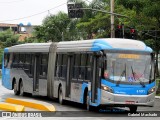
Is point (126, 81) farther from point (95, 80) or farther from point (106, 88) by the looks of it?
point (95, 80)

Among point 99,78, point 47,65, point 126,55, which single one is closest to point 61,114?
point 99,78

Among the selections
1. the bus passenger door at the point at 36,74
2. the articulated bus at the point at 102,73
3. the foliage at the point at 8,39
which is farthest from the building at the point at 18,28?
the articulated bus at the point at 102,73

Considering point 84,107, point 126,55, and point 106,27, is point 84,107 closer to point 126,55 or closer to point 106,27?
point 126,55

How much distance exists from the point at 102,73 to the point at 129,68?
3.53ft

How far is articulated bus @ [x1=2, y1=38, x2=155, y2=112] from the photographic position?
66.9 feet

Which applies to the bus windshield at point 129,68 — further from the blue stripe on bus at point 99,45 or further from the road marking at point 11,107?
the road marking at point 11,107

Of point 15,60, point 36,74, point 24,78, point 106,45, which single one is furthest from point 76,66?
point 15,60

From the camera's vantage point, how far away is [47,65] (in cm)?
2752

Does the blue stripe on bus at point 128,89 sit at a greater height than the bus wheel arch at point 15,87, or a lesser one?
greater

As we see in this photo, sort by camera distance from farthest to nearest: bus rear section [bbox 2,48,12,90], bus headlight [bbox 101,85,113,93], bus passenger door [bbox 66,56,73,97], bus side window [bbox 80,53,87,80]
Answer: bus rear section [bbox 2,48,12,90], bus passenger door [bbox 66,56,73,97], bus side window [bbox 80,53,87,80], bus headlight [bbox 101,85,113,93]

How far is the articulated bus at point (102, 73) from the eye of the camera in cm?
2041

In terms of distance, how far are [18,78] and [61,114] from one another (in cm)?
1209

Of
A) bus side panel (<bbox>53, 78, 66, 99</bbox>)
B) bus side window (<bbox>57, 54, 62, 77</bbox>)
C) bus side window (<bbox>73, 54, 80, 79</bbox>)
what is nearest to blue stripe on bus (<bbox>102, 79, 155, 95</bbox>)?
bus side window (<bbox>73, 54, 80, 79</bbox>)

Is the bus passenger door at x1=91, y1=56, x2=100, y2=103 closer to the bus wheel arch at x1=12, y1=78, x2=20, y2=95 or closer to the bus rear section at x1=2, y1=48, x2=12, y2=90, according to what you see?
the bus wheel arch at x1=12, y1=78, x2=20, y2=95
